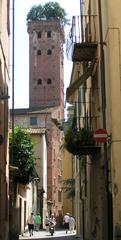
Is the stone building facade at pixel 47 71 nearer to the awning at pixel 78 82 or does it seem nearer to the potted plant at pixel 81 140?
the awning at pixel 78 82

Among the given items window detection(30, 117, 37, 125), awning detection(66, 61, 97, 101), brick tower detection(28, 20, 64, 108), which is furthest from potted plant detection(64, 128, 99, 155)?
brick tower detection(28, 20, 64, 108)

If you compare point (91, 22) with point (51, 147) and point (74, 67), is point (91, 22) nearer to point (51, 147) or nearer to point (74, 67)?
point (74, 67)

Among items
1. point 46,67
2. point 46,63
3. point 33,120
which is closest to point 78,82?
point 33,120

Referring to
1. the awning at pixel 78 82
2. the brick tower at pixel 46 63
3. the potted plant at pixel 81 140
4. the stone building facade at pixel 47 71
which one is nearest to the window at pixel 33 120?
the stone building facade at pixel 47 71

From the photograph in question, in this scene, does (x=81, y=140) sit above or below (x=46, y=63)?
below

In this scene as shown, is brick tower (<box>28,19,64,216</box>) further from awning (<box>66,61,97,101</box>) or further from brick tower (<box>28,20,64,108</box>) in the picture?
awning (<box>66,61,97,101</box>)

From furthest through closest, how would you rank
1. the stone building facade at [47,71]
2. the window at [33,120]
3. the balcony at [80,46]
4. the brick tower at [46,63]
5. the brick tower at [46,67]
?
the brick tower at [46,63]
the brick tower at [46,67]
the stone building facade at [47,71]
the window at [33,120]
the balcony at [80,46]

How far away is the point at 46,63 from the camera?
10300 centimetres

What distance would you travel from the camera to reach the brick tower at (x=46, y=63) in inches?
3925

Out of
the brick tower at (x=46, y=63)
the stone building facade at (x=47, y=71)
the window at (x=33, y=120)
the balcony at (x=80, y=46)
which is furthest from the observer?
the brick tower at (x=46, y=63)

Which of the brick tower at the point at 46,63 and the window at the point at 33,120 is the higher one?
the brick tower at the point at 46,63

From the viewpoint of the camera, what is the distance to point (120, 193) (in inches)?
532

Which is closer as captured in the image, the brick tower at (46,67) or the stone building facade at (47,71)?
the stone building facade at (47,71)

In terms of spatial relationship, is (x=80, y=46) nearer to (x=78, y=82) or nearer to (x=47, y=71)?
(x=78, y=82)
